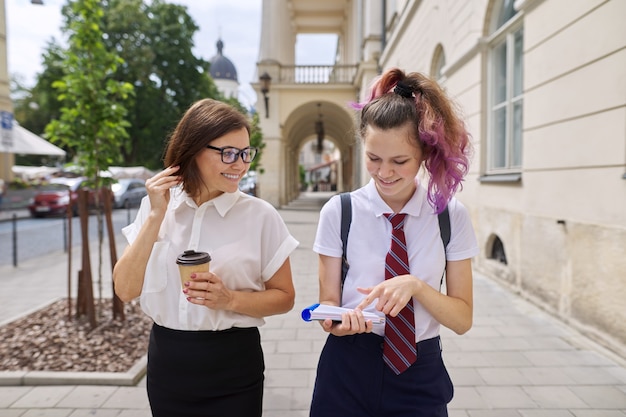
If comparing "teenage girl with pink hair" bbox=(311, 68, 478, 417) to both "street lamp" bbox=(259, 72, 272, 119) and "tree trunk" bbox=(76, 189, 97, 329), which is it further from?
"street lamp" bbox=(259, 72, 272, 119)

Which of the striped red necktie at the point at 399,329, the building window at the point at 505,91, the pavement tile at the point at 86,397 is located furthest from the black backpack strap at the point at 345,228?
the building window at the point at 505,91

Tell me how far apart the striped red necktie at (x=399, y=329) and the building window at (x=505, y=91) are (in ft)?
18.0

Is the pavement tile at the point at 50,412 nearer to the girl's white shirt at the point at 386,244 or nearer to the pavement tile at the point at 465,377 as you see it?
the girl's white shirt at the point at 386,244

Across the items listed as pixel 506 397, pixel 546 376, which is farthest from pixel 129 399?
pixel 546 376

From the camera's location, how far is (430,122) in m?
1.43

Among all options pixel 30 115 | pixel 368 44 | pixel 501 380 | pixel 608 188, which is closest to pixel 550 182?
pixel 608 188

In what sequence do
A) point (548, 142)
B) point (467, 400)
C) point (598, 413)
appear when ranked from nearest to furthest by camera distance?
point (598, 413), point (467, 400), point (548, 142)

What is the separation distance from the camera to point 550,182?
16.8 ft

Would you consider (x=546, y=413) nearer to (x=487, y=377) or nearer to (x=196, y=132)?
(x=487, y=377)

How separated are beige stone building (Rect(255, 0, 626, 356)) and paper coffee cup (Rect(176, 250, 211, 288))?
78 cm

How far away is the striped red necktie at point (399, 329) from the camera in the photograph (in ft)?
4.90

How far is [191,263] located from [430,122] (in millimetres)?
861

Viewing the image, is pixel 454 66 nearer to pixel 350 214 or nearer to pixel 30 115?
pixel 350 214

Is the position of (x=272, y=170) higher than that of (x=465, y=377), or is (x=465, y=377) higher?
(x=272, y=170)
